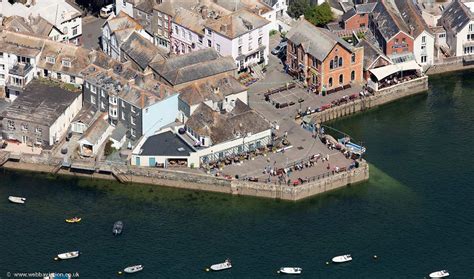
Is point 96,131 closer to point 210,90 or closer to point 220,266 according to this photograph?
point 210,90

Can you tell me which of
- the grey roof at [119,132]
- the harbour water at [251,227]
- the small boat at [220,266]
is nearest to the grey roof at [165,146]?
the grey roof at [119,132]

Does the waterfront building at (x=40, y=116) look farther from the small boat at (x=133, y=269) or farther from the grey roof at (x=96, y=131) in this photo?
the small boat at (x=133, y=269)

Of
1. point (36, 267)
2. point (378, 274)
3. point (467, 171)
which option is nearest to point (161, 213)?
point (36, 267)

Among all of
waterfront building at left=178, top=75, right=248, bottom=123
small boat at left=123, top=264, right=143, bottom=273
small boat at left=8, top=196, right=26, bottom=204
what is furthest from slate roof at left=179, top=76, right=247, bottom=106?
small boat at left=123, top=264, right=143, bottom=273

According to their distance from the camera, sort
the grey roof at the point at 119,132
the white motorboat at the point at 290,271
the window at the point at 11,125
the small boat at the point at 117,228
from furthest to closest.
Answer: the window at the point at 11,125
the grey roof at the point at 119,132
the small boat at the point at 117,228
the white motorboat at the point at 290,271

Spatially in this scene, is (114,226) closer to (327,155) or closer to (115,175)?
(115,175)

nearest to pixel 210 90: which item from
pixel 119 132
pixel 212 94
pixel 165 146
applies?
pixel 212 94
